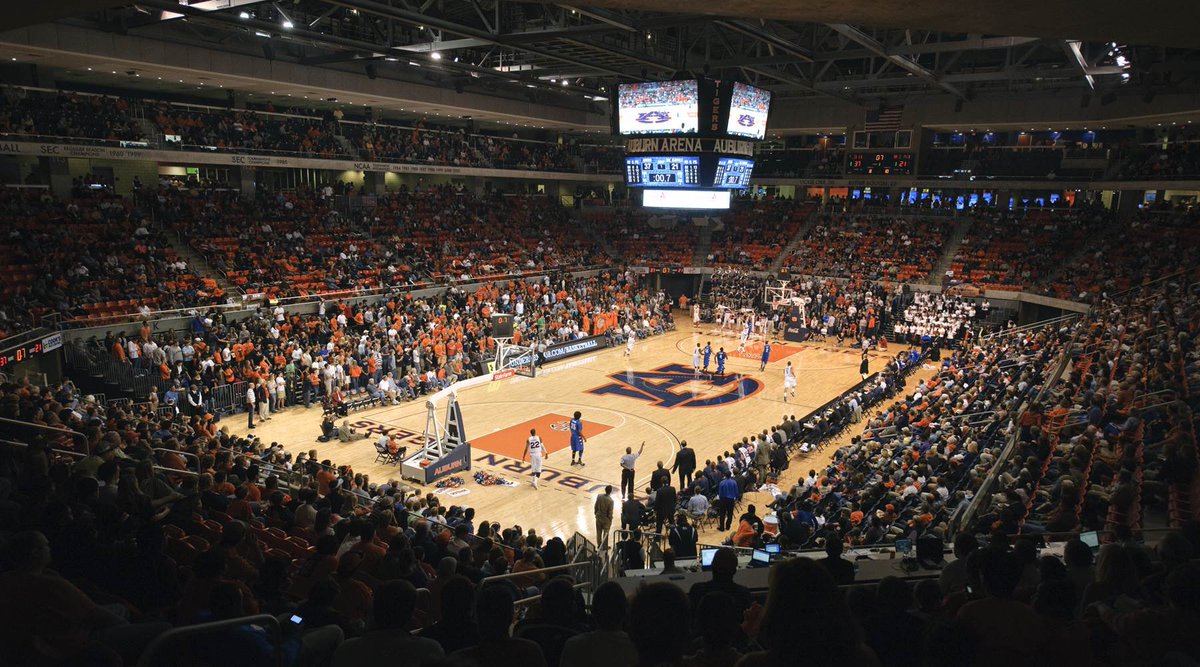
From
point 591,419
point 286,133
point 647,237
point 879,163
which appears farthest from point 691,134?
point 879,163

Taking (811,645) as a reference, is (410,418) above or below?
below

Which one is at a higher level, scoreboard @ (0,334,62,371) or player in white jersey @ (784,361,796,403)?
scoreboard @ (0,334,62,371)

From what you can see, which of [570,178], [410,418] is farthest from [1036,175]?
[410,418]

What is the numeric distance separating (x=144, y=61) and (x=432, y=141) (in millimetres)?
15988

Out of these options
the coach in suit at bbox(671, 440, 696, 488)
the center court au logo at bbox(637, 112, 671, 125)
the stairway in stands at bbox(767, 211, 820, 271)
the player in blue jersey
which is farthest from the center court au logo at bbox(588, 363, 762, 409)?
the stairway in stands at bbox(767, 211, 820, 271)

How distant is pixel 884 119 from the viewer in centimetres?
3919

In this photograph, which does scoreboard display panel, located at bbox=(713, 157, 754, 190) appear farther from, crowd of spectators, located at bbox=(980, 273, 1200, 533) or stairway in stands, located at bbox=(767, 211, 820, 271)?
stairway in stands, located at bbox=(767, 211, 820, 271)

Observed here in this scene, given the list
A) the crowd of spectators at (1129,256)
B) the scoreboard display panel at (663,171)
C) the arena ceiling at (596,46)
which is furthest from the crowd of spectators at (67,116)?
the crowd of spectators at (1129,256)

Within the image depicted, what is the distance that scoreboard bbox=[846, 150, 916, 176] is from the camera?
41.9 meters

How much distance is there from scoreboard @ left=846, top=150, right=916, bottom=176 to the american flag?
2.82 meters

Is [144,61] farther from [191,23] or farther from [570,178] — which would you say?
[570,178]

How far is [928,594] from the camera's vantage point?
420cm

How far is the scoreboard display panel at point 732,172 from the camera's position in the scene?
23.5 metres

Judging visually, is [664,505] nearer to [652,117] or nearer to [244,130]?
[652,117]
